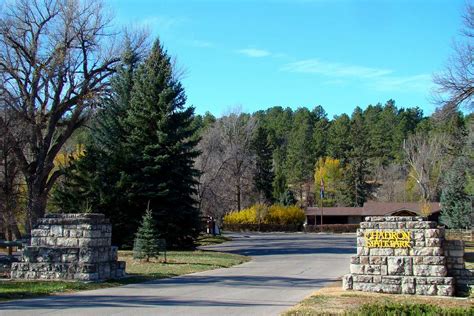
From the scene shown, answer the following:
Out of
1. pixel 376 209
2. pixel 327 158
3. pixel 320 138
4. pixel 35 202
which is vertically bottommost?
pixel 376 209

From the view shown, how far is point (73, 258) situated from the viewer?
16984 mm

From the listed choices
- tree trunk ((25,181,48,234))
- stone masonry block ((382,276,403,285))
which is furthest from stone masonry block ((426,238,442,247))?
tree trunk ((25,181,48,234))

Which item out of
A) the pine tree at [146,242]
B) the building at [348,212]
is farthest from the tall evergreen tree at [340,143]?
the pine tree at [146,242]

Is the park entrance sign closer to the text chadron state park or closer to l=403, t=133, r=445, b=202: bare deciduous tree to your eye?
the text chadron state park

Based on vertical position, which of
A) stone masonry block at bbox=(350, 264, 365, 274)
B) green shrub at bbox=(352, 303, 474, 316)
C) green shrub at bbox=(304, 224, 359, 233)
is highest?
stone masonry block at bbox=(350, 264, 365, 274)

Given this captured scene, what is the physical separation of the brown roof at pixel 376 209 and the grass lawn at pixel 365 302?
61.0 meters

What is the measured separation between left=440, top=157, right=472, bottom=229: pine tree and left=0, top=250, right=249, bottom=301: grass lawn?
37487 mm

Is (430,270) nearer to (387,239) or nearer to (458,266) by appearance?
(458,266)

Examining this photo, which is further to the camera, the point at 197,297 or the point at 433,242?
the point at 433,242

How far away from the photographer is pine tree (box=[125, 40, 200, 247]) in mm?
34406

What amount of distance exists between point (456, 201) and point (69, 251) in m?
50.2

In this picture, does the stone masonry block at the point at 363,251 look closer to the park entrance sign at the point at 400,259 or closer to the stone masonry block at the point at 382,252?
the park entrance sign at the point at 400,259

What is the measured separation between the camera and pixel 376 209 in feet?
258

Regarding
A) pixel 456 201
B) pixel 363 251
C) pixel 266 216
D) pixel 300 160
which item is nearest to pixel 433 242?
pixel 363 251
